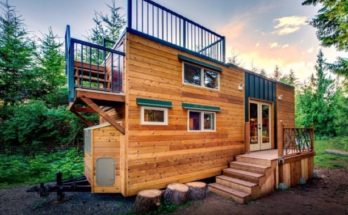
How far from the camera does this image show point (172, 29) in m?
5.56

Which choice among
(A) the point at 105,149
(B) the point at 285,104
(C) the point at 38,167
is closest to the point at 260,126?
(B) the point at 285,104

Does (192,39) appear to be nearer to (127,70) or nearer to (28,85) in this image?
(127,70)

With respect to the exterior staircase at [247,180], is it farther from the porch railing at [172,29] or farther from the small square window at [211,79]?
the porch railing at [172,29]

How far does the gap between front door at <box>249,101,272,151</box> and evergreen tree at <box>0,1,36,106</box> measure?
491 inches

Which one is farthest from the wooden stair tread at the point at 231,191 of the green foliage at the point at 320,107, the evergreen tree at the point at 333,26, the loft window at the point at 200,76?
the green foliage at the point at 320,107

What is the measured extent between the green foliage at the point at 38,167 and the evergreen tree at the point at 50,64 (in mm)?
4985

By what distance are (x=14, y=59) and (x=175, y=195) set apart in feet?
39.8

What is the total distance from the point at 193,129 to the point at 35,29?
1337 cm

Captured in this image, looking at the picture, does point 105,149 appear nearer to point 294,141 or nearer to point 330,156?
point 294,141

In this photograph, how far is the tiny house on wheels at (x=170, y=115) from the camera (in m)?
4.46

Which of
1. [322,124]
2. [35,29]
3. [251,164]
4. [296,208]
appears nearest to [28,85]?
[35,29]

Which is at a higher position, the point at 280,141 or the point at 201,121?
the point at 201,121

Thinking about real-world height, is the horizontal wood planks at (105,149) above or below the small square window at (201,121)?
below

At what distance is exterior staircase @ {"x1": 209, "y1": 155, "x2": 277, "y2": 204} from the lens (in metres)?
4.95
